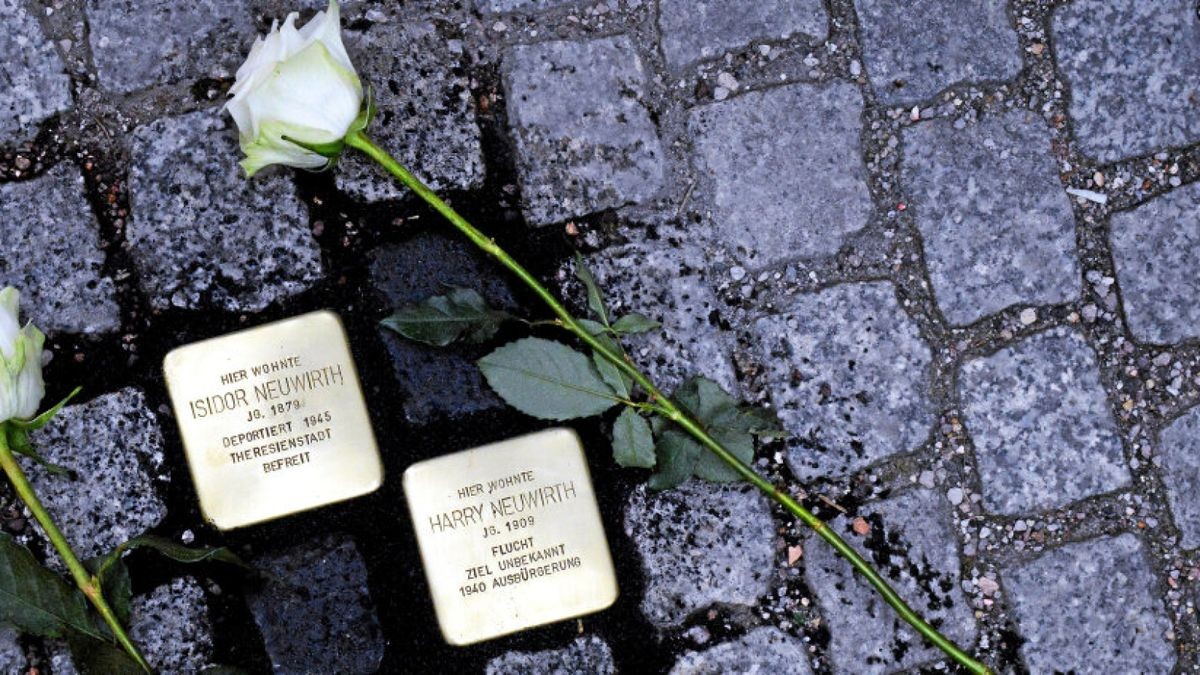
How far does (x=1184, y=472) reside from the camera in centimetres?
154

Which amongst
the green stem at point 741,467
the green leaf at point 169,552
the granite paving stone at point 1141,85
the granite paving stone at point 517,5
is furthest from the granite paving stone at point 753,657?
the granite paving stone at point 517,5

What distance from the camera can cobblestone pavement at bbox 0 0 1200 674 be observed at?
148 cm

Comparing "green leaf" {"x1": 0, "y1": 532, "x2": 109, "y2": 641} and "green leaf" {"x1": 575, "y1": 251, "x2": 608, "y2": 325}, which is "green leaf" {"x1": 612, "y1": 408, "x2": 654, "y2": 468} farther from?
"green leaf" {"x1": 0, "y1": 532, "x2": 109, "y2": 641}

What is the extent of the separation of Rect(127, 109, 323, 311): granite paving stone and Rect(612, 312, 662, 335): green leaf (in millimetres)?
442

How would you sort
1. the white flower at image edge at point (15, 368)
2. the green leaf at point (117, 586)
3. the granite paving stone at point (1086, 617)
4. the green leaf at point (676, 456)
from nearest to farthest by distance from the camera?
1. the white flower at image edge at point (15, 368)
2. the green leaf at point (117, 586)
3. the green leaf at point (676, 456)
4. the granite paving stone at point (1086, 617)

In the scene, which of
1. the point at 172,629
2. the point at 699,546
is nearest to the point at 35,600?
the point at 172,629

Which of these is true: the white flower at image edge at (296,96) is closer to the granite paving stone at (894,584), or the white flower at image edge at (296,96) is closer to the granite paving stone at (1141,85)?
the granite paving stone at (894,584)

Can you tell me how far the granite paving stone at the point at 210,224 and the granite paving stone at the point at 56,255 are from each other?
0.20 ft

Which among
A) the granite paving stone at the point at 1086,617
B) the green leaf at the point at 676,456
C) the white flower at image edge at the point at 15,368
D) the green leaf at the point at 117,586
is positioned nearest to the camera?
the white flower at image edge at the point at 15,368

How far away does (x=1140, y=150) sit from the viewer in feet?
5.13

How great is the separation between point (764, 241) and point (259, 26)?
80cm

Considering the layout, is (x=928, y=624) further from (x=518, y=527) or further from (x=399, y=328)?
(x=399, y=328)

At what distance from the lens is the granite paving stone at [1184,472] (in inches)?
60.7

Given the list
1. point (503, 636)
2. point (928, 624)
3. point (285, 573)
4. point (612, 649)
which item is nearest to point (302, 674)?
point (285, 573)
